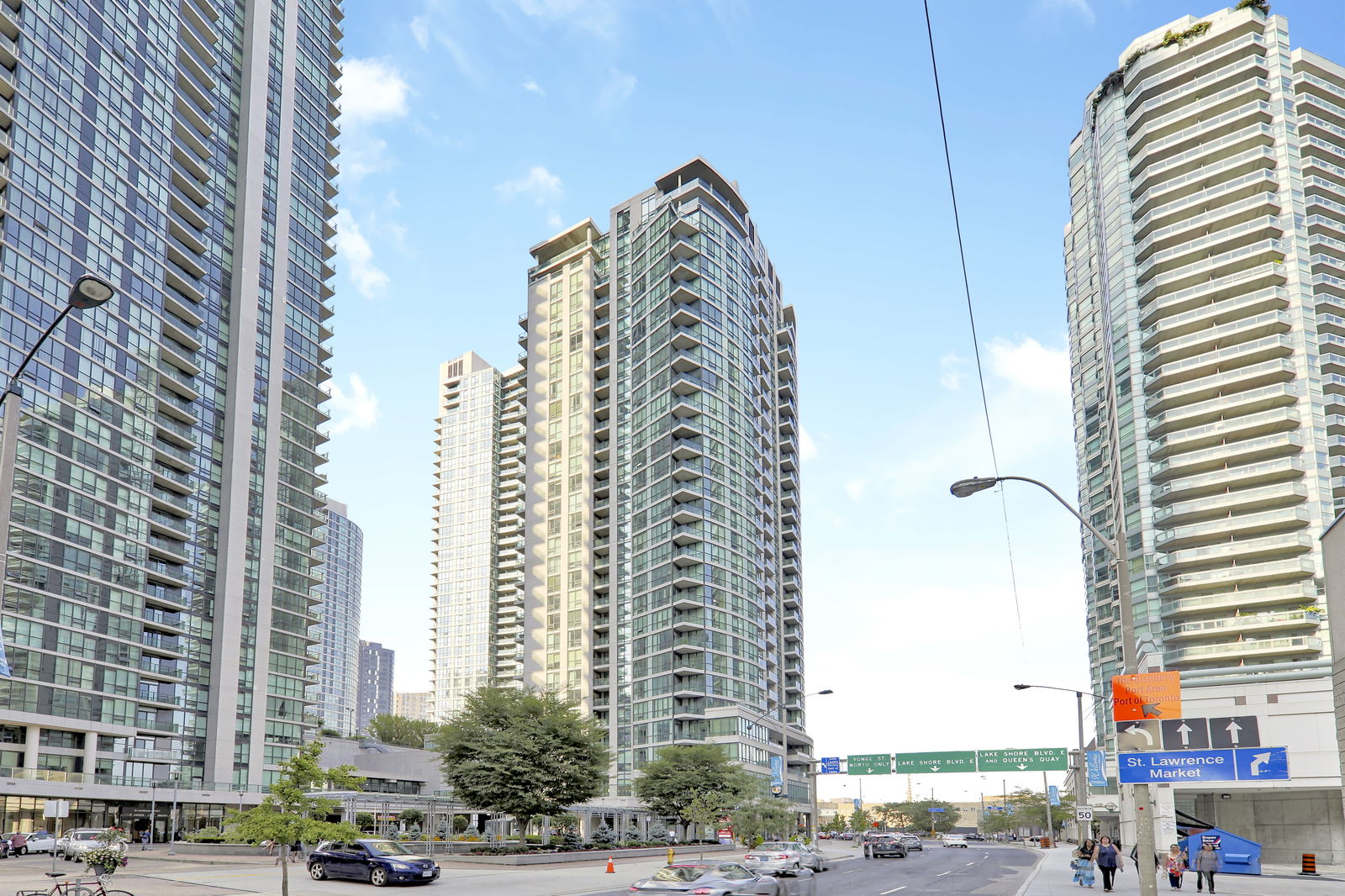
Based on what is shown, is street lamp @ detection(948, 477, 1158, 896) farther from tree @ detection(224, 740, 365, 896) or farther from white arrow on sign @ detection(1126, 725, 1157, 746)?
tree @ detection(224, 740, 365, 896)

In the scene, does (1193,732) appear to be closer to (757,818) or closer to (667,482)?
(757,818)

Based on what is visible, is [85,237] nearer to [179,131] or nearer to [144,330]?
[144,330]

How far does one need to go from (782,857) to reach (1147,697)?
31.0 m

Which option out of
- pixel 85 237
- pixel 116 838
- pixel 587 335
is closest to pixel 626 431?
pixel 587 335

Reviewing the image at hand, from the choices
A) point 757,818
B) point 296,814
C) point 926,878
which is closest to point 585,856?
Answer: point 757,818

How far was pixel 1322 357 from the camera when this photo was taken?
9169 cm

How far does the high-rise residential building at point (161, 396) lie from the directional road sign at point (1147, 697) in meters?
71.6

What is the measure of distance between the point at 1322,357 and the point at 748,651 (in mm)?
62178

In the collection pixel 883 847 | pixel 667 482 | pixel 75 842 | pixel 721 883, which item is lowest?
pixel 883 847

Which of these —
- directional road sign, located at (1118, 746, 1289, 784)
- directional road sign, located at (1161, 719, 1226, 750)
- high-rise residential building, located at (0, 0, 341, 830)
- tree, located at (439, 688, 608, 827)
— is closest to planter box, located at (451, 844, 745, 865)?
tree, located at (439, 688, 608, 827)

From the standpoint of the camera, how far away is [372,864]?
1379 inches

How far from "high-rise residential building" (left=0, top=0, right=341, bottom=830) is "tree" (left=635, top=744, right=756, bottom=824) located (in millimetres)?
40485

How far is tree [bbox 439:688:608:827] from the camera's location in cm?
5603

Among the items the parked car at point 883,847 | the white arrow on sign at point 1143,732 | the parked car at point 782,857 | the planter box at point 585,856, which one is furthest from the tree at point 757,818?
the white arrow on sign at point 1143,732
